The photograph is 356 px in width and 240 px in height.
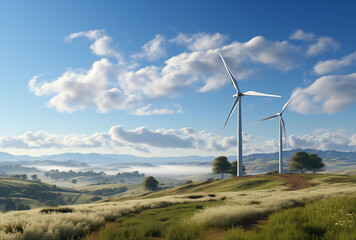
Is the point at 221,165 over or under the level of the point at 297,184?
over

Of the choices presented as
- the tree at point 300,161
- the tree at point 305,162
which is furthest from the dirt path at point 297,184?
the tree at point 305,162

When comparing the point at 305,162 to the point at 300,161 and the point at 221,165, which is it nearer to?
the point at 300,161

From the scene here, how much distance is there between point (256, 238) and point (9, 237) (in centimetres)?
1154

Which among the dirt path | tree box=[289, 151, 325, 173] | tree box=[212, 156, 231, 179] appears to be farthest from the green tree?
tree box=[289, 151, 325, 173]

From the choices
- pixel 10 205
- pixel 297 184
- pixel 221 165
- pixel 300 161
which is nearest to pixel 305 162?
pixel 300 161

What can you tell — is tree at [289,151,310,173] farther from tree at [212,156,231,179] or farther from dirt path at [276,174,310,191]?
dirt path at [276,174,310,191]

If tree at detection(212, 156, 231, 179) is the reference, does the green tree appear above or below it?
below

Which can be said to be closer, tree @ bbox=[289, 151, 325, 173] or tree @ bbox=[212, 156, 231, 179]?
tree @ bbox=[289, 151, 325, 173]

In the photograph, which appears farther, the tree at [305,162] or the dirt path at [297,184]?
the tree at [305,162]

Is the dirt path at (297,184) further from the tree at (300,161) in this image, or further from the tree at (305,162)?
the tree at (305,162)

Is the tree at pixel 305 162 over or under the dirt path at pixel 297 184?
over

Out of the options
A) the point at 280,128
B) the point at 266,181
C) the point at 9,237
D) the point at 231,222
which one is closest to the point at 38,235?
the point at 9,237

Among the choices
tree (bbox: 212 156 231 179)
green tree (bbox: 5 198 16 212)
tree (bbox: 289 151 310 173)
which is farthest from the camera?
green tree (bbox: 5 198 16 212)

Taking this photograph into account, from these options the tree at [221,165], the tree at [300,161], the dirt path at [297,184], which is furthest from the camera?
the tree at [221,165]
